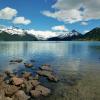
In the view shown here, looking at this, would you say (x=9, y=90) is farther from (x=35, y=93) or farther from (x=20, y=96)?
(x=35, y=93)

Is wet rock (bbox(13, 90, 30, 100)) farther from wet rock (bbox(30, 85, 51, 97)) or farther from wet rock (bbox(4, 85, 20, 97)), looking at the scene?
wet rock (bbox(30, 85, 51, 97))

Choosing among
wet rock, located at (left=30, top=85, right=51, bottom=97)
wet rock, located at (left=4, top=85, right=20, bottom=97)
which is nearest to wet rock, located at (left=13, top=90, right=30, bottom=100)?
wet rock, located at (left=4, top=85, right=20, bottom=97)

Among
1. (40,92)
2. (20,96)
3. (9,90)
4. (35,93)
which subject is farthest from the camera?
(40,92)

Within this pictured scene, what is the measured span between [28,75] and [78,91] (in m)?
13.2

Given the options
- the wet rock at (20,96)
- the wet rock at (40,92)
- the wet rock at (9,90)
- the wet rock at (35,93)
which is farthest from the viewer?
the wet rock at (40,92)

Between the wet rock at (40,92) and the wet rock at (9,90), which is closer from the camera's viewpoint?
the wet rock at (9,90)

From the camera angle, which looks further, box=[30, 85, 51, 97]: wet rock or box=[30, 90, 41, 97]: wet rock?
box=[30, 85, 51, 97]: wet rock

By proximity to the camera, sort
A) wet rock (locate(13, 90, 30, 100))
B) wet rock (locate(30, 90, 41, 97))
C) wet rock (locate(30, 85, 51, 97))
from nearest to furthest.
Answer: wet rock (locate(13, 90, 30, 100)) → wet rock (locate(30, 90, 41, 97)) → wet rock (locate(30, 85, 51, 97))

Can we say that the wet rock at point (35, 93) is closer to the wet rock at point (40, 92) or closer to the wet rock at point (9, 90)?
the wet rock at point (40, 92)

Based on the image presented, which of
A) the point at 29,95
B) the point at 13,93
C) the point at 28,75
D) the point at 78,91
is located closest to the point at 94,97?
the point at 78,91

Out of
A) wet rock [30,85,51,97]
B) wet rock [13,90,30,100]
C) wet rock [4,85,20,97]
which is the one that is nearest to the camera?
wet rock [13,90,30,100]

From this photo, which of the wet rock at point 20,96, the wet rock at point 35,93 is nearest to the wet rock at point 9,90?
the wet rock at point 20,96

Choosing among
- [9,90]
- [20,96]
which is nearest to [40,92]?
[20,96]

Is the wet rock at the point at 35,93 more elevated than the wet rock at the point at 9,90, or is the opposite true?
the wet rock at the point at 9,90
